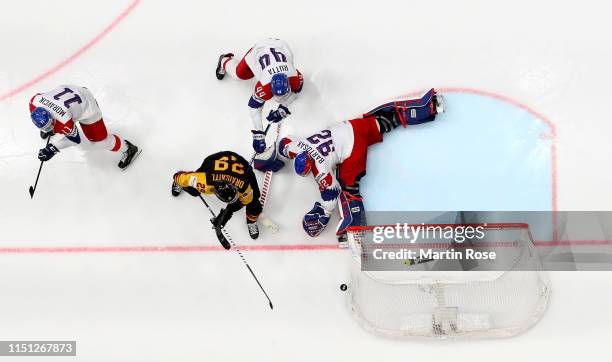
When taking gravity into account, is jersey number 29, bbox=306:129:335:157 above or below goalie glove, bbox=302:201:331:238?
above

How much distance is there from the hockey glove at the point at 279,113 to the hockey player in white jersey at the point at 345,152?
0.21 metres

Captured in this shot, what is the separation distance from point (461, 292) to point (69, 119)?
10.5 feet

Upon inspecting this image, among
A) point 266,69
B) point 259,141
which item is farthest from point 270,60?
point 259,141

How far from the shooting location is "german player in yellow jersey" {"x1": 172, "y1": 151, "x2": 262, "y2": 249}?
4172mm

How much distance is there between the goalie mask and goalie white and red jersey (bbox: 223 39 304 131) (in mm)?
908

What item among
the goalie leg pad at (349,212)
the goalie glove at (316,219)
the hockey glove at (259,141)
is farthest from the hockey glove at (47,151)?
the goalie leg pad at (349,212)

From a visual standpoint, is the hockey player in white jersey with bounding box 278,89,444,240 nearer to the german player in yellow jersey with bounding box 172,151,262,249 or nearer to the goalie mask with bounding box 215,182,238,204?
the german player in yellow jersey with bounding box 172,151,262,249

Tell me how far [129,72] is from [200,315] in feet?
7.51

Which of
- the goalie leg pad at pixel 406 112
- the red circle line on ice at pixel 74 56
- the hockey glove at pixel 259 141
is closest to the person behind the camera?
the hockey glove at pixel 259 141

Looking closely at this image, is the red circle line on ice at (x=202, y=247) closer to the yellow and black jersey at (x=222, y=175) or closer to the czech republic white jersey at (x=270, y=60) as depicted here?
the yellow and black jersey at (x=222, y=175)

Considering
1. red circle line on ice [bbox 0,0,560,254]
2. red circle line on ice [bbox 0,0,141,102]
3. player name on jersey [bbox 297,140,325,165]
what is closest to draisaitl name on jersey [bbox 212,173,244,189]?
player name on jersey [bbox 297,140,325,165]

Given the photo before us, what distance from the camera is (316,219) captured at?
4.89m

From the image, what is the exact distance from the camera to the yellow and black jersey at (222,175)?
4168 mm

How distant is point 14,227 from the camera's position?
17.0 feet
